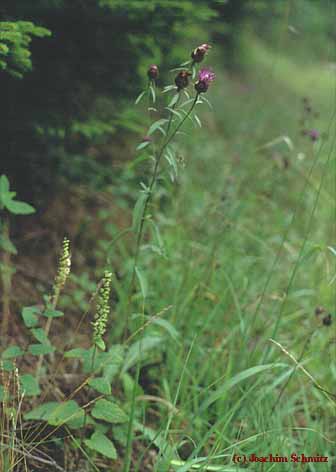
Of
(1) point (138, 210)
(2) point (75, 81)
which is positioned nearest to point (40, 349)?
(1) point (138, 210)

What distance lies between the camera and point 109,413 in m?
1.52

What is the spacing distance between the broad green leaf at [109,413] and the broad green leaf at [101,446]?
0.22 feet

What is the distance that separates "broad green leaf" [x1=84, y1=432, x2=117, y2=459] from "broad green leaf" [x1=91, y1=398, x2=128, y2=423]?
0.07 meters

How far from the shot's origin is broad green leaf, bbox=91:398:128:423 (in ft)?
4.96

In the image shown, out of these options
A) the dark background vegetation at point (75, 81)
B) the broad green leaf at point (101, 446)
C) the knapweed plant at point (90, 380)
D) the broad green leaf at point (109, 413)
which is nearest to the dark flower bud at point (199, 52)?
the knapweed plant at point (90, 380)

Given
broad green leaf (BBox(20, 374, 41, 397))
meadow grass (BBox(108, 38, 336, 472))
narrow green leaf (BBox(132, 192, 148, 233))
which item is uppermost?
narrow green leaf (BBox(132, 192, 148, 233))

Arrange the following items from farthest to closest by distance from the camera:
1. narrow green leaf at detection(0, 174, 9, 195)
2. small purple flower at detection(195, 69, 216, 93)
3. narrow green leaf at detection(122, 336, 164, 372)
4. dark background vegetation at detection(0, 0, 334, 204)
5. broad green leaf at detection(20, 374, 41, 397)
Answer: dark background vegetation at detection(0, 0, 334, 204), narrow green leaf at detection(122, 336, 164, 372), narrow green leaf at detection(0, 174, 9, 195), broad green leaf at detection(20, 374, 41, 397), small purple flower at detection(195, 69, 216, 93)

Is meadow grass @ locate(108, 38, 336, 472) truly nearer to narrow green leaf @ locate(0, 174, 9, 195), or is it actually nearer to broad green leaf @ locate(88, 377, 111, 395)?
broad green leaf @ locate(88, 377, 111, 395)

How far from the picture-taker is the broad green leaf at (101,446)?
1498 mm

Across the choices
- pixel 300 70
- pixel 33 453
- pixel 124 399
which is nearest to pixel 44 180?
pixel 124 399

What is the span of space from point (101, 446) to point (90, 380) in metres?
0.19

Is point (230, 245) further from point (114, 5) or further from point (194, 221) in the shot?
point (114, 5)

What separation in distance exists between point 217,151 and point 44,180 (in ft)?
6.89

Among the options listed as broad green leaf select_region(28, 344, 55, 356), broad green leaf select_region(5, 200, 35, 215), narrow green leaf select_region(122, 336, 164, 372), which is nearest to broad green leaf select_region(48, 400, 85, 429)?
broad green leaf select_region(28, 344, 55, 356)
